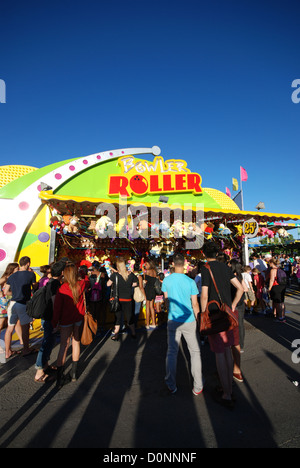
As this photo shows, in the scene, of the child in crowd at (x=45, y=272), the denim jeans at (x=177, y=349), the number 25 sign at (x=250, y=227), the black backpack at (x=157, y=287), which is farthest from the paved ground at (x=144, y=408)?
the number 25 sign at (x=250, y=227)

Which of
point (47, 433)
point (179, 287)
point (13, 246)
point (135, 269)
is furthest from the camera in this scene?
point (135, 269)

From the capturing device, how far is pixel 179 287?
3188 millimetres

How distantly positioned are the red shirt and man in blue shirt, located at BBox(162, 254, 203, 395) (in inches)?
57.5

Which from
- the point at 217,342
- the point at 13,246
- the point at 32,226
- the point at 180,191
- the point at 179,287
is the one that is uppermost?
the point at 180,191

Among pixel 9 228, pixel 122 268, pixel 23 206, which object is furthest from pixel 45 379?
pixel 23 206

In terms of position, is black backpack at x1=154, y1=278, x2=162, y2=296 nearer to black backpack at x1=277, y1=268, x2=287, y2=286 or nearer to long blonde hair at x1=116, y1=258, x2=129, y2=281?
long blonde hair at x1=116, y1=258, x2=129, y2=281

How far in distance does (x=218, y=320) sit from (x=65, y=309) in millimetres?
2260

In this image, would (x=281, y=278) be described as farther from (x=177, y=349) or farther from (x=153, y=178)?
(x=153, y=178)

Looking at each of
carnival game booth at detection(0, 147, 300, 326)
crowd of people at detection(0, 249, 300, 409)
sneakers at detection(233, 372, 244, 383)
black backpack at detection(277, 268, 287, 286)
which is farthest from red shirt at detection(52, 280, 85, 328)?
black backpack at detection(277, 268, 287, 286)

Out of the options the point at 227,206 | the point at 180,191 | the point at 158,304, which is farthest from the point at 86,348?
the point at 227,206

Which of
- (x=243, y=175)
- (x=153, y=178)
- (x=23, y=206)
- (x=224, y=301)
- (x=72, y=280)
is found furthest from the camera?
(x=243, y=175)

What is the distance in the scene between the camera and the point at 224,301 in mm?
3008
